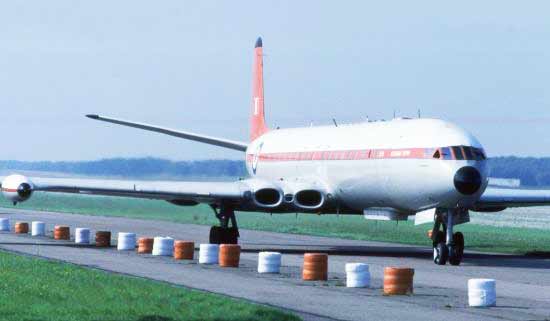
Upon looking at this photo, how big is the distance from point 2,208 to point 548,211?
42327 millimetres

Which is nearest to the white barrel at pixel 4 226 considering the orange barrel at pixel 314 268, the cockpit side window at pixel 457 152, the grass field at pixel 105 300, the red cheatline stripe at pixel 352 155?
the red cheatline stripe at pixel 352 155

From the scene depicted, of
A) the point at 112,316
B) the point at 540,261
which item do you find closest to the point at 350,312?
the point at 112,316

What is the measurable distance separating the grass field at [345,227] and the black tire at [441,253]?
9823mm

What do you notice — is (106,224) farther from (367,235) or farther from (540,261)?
(540,261)

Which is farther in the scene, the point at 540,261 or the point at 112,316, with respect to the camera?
the point at 540,261

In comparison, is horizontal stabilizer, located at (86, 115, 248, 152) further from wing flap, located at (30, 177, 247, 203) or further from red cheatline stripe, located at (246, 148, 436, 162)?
wing flap, located at (30, 177, 247, 203)

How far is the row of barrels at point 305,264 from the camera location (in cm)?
2295

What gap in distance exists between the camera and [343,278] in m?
29.7

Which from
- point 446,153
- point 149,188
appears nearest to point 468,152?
point 446,153

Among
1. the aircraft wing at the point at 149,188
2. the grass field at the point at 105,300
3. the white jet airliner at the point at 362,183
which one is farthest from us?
the aircraft wing at the point at 149,188

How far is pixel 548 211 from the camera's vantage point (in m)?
98.7

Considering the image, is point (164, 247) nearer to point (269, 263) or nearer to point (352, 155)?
point (352, 155)

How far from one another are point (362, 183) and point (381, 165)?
4.79 ft

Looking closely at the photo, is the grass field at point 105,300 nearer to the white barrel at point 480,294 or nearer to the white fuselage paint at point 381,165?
the white barrel at point 480,294
